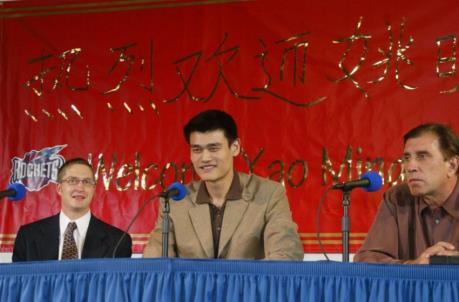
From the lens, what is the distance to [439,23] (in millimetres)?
3965

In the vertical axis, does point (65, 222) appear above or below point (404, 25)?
below

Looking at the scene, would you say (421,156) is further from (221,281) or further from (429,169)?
(221,281)

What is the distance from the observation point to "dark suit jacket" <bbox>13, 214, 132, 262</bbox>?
3.78 m

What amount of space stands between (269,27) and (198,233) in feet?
4.24

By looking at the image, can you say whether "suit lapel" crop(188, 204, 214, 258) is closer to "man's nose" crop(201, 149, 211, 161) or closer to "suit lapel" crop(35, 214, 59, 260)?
"man's nose" crop(201, 149, 211, 161)

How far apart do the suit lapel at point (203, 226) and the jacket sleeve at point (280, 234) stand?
229mm

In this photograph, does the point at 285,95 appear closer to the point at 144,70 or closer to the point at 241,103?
the point at 241,103

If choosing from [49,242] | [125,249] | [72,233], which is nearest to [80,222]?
[72,233]

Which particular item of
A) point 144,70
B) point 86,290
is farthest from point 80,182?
point 86,290

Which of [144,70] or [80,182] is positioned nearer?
[80,182]

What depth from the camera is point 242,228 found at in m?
3.41

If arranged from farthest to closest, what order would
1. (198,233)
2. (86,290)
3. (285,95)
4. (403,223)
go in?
(285,95) < (198,233) < (403,223) < (86,290)

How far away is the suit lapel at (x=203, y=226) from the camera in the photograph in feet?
11.2

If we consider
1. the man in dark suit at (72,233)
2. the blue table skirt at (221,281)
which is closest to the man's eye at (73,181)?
the man in dark suit at (72,233)
